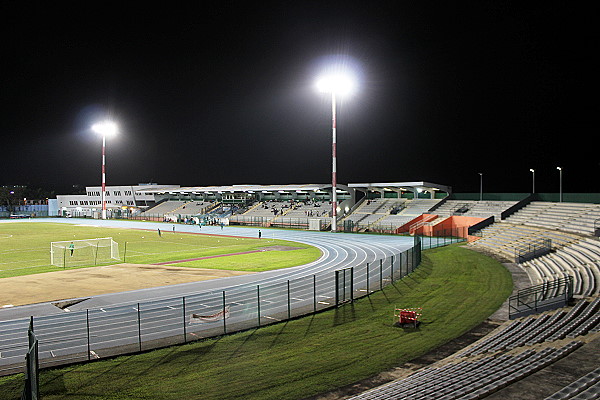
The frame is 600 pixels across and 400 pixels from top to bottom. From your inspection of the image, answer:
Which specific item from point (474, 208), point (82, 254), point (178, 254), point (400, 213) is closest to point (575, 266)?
point (178, 254)

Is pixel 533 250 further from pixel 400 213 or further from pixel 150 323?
pixel 400 213

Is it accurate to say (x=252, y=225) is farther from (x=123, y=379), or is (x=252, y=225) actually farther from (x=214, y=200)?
(x=123, y=379)

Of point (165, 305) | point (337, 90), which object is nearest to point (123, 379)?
point (165, 305)

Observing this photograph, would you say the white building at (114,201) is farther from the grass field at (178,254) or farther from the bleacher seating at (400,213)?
the bleacher seating at (400,213)

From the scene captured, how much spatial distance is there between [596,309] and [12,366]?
17.2 meters

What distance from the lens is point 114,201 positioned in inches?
4316

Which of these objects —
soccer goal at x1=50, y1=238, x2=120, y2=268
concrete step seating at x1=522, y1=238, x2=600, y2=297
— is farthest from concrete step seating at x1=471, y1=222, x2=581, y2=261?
soccer goal at x1=50, y1=238, x2=120, y2=268

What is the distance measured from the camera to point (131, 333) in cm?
1513

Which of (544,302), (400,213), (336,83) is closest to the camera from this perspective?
(544,302)

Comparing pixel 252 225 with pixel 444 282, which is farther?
pixel 252 225

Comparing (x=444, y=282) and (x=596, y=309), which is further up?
(x=596, y=309)

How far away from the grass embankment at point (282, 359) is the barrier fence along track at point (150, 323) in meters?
0.79

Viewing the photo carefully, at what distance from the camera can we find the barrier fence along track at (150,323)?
13.3 metres

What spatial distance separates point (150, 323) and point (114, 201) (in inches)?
4014
